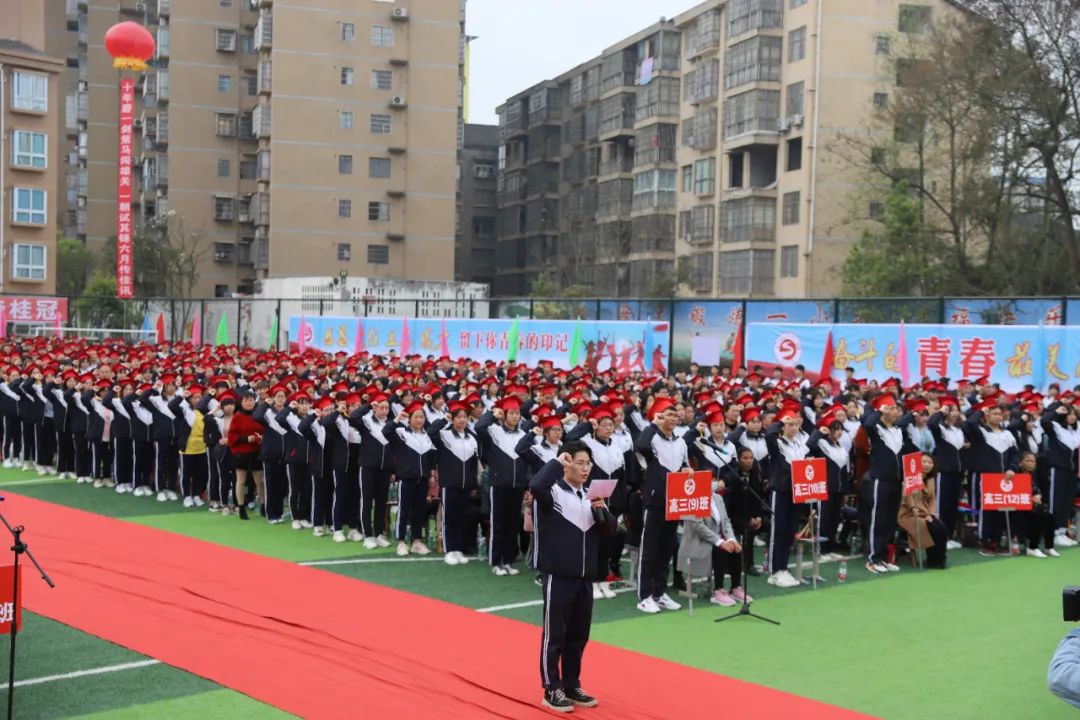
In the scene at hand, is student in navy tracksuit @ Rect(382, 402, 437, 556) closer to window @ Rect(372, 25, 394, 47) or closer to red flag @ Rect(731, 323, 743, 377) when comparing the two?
red flag @ Rect(731, 323, 743, 377)

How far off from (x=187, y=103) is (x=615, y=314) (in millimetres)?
49279

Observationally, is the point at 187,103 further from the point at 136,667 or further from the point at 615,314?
the point at 136,667

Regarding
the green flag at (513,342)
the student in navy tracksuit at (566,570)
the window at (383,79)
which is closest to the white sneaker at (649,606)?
the student in navy tracksuit at (566,570)

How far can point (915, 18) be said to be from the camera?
161 ft

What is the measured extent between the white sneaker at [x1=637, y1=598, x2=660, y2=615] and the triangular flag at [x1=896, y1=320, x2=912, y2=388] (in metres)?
12.0

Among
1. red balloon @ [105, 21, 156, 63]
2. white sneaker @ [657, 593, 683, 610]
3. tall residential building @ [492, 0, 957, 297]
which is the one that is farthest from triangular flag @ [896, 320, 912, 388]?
red balloon @ [105, 21, 156, 63]

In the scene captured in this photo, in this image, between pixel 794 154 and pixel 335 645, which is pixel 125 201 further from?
pixel 335 645

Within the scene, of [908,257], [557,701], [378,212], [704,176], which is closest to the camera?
[557,701]

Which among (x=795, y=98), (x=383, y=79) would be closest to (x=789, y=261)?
(x=795, y=98)

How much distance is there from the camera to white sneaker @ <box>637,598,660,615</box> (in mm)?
11852

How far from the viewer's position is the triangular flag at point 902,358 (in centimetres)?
2252

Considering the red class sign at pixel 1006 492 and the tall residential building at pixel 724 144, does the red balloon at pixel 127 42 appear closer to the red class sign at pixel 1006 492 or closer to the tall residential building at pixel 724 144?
the tall residential building at pixel 724 144

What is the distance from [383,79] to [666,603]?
5827 centimetres

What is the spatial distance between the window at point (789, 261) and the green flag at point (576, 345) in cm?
2608
